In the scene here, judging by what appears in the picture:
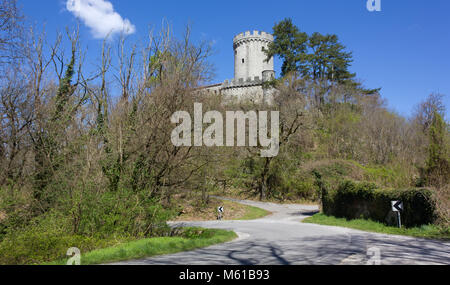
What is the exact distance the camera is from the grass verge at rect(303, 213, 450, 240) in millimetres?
14065

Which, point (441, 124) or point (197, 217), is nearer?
point (441, 124)

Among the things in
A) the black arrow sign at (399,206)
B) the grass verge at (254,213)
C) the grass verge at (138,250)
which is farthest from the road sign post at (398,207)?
the grass verge at (254,213)

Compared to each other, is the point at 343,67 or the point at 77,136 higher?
the point at 343,67

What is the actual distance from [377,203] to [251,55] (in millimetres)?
53035

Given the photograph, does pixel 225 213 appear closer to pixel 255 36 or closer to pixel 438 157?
pixel 438 157

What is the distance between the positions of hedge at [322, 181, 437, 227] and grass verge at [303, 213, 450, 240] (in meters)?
0.48

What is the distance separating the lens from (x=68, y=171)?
43.3ft

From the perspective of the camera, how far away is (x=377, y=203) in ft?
60.9

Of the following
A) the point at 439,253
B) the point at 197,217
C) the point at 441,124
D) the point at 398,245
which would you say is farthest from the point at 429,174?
the point at 197,217

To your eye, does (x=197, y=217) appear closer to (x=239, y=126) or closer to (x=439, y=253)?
(x=239, y=126)

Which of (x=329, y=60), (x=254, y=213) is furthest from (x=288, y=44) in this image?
(x=254, y=213)

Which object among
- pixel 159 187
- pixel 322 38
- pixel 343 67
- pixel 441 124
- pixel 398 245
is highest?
pixel 322 38

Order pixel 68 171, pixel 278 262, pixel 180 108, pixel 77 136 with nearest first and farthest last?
pixel 278 262 → pixel 68 171 → pixel 77 136 → pixel 180 108

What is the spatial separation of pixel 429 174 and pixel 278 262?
14471 millimetres
